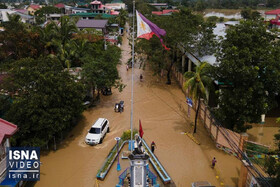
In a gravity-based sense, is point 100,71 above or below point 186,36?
below

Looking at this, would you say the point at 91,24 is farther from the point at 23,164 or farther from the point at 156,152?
the point at 23,164

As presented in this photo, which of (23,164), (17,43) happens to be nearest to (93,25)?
(17,43)

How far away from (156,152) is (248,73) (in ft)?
27.1

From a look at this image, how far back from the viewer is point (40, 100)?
1819cm

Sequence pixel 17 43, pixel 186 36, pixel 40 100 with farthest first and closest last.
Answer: pixel 186 36
pixel 17 43
pixel 40 100

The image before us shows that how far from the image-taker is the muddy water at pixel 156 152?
16.9m

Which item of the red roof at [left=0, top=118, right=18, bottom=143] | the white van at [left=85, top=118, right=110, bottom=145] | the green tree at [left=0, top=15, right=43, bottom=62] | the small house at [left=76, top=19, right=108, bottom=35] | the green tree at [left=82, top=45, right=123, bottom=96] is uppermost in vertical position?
the small house at [left=76, top=19, right=108, bottom=35]

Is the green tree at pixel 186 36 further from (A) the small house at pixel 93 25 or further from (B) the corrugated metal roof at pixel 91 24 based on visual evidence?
(B) the corrugated metal roof at pixel 91 24

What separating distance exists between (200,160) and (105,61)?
45.4ft

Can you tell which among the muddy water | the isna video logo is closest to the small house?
the muddy water

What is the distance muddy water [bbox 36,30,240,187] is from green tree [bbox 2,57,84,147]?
222 cm

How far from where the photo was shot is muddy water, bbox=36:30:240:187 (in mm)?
16938

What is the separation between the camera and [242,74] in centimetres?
1747

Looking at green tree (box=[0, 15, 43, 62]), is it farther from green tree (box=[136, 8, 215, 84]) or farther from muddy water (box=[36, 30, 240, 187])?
green tree (box=[136, 8, 215, 84])
